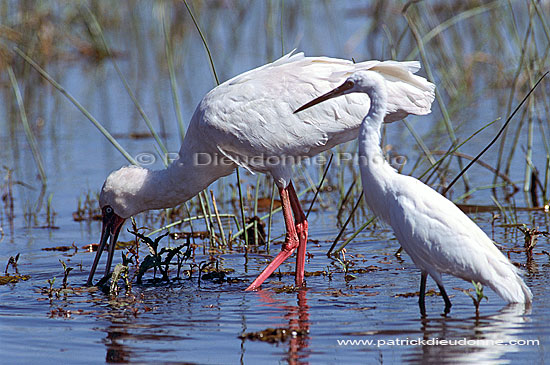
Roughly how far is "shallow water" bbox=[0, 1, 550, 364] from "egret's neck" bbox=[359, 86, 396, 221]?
0.79m

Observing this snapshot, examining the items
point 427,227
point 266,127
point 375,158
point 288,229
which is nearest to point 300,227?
point 288,229

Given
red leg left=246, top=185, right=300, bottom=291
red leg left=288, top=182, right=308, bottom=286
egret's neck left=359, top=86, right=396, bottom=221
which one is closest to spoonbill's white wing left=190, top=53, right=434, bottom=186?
red leg left=246, top=185, right=300, bottom=291

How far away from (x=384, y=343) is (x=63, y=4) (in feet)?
41.6

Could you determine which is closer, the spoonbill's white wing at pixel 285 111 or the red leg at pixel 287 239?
the spoonbill's white wing at pixel 285 111

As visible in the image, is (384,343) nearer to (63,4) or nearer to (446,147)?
(446,147)

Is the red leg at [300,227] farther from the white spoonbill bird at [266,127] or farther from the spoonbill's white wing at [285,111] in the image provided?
the spoonbill's white wing at [285,111]

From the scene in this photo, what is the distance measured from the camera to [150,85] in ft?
50.8

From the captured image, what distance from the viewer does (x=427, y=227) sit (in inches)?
235

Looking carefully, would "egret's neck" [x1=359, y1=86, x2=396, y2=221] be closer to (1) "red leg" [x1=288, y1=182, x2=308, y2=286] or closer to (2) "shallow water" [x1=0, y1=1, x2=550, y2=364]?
(2) "shallow water" [x1=0, y1=1, x2=550, y2=364]

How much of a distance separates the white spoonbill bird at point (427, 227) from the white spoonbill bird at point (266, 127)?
1279 millimetres

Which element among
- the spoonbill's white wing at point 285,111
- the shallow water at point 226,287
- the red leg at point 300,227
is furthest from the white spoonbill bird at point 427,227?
the red leg at point 300,227

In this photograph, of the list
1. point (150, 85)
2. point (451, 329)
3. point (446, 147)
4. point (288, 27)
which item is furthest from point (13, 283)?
point (288, 27)

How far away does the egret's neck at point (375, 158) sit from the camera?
20.0 ft

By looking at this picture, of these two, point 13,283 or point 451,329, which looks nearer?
point 451,329
